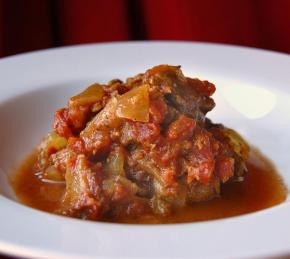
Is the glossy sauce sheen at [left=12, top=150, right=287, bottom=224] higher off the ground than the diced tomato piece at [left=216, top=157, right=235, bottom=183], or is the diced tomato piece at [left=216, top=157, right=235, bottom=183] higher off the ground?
the diced tomato piece at [left=216, top=157, right=235, bottom=183]

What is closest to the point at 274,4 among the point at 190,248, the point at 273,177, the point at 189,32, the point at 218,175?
the point at 189,32

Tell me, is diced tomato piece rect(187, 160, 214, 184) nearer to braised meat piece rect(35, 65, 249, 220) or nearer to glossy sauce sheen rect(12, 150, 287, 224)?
braised meat piece rect(35, 65, 249, 220)

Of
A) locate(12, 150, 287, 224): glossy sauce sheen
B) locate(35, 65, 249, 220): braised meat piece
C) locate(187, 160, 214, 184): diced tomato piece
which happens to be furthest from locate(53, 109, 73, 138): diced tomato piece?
locate(187, 160, 214, 184): diced tomato piece

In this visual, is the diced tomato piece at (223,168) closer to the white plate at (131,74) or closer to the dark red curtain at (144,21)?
the white plate at (131,74)

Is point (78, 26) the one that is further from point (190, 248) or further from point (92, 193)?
point (190, 248)

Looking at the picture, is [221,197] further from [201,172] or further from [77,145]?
[77,145]
